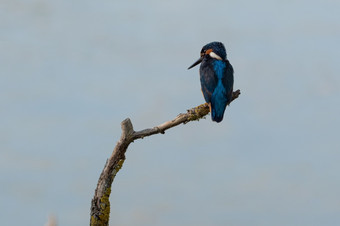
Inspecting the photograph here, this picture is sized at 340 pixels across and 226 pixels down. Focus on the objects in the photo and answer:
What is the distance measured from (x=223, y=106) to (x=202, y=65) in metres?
1.59

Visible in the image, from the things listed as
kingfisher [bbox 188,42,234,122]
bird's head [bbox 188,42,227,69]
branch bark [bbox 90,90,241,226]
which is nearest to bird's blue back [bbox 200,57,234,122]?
kingfisher [bbox 188,42,234,122]

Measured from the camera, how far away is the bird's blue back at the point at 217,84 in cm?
1063

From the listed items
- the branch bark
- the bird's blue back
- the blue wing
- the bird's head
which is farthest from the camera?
the bird's head

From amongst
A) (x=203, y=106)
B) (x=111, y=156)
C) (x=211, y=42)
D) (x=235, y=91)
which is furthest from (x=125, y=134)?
(x=211, y=42)

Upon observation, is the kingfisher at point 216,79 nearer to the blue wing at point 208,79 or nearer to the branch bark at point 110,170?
the blue wing at point 208,79

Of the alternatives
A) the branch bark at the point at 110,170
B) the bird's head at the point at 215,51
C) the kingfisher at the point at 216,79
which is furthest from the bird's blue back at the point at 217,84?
the branch bark at the point at 110,170

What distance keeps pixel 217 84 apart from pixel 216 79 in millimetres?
160

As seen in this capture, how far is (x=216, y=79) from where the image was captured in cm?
1105

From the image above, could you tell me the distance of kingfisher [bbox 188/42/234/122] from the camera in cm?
1066

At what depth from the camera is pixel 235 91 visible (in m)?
11.3

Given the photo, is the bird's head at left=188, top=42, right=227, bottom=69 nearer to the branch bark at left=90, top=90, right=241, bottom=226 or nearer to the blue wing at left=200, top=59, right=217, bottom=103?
the blue wing at left=200, top=59, right=217, bottom=103

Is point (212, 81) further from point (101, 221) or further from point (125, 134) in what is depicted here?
point (101, 221)

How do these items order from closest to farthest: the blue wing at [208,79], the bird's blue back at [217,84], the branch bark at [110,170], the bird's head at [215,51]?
1. the branch bark at [110,170]
2. the bird's blue back at [217,84]
3. the blue wing at [208,79]
4. the bird's head at [215,51]

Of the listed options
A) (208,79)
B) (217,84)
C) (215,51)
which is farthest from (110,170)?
(215,51)
